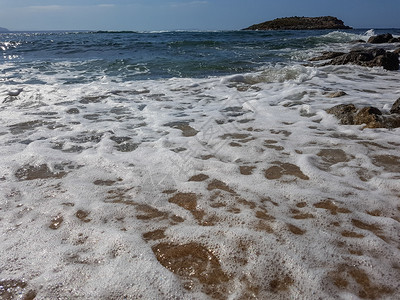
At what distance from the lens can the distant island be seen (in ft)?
192

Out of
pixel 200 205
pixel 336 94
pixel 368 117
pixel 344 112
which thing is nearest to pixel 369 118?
pixel 368 117

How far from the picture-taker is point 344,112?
4.09 m

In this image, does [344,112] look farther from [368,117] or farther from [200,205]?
[200,205]

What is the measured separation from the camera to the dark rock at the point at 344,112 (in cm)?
391

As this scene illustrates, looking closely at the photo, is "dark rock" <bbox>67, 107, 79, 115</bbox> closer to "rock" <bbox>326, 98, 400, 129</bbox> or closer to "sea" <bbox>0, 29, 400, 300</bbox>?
"sea" <bbox>0, 29, 400, 300</bbox>

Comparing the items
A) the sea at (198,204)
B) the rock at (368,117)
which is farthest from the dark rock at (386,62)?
the rock at (368,117)

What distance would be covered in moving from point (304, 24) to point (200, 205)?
66227 mm

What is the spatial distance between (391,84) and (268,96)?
3.03 meters

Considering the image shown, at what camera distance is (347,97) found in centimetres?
527

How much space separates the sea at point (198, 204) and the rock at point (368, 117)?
5.7 inches

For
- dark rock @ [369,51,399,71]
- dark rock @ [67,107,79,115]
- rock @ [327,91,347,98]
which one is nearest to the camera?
dark rock @ [67,107,79,115]

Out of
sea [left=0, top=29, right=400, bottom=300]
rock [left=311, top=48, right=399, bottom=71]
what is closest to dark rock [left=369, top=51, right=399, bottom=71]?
rock [left=311, top=48, right=399, bottom=71]

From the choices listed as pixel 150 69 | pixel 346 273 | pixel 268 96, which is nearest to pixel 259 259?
pixel 346 273

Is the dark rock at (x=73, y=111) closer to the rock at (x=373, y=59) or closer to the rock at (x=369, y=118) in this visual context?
the rock at (x=369, y=118)
